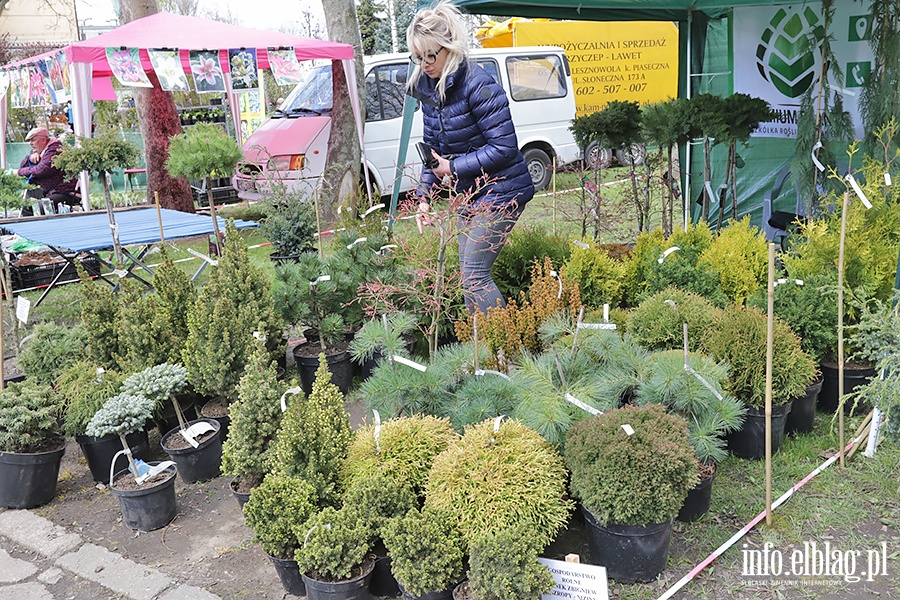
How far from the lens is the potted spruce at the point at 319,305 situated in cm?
414

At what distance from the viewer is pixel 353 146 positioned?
8.64m

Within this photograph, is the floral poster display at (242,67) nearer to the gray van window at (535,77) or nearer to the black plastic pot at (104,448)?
the gray van window at (535,77)

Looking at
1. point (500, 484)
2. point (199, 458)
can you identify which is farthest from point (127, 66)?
point (500, 484)

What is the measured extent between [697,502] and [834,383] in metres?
1.27

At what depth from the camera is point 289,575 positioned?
100 inches

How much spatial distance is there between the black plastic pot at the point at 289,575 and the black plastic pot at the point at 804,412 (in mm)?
2273

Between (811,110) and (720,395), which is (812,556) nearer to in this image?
(720,395)

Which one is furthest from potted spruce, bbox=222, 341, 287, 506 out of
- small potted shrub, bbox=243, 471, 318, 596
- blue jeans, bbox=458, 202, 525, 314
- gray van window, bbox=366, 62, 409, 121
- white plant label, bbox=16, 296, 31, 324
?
gray van window, bbox=366, 62, 409, 121

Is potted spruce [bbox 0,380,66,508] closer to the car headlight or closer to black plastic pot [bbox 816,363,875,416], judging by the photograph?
black plastic pot [bbox 816,363,875,416]

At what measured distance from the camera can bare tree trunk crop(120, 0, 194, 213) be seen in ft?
28.4

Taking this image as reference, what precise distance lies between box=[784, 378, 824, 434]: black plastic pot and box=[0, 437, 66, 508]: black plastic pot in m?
3.38

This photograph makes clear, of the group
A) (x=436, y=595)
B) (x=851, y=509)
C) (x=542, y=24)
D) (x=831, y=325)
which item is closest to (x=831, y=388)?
(x=831, y=325)

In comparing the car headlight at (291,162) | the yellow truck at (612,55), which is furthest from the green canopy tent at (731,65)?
the yellow truck at (612,55)

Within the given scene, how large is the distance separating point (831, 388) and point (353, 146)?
629cm
